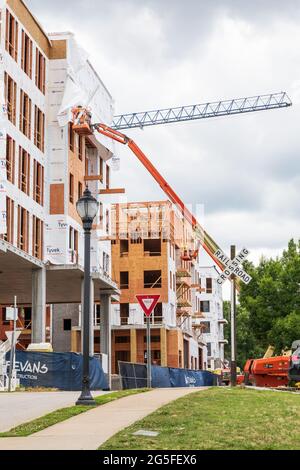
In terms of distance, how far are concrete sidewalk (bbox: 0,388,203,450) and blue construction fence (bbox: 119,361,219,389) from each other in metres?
19.3

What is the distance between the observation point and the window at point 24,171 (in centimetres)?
4647

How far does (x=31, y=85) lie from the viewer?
4844 cm

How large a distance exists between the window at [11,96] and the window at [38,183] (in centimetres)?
429

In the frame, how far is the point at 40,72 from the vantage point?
50.7 metres

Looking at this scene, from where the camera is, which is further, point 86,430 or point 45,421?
point 45,421

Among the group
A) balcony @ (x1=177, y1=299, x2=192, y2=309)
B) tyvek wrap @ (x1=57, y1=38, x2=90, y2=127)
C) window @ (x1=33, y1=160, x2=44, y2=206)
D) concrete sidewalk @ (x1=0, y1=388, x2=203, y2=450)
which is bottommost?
concrete sidewalk @ (x1=0, y1=388, x2=203, y2=450)

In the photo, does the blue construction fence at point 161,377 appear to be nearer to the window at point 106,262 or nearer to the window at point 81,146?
the window at point 106,262

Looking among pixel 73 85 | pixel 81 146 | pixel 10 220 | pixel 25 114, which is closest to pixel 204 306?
pixel 81 146

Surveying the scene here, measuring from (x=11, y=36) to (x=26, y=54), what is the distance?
2.49 metres

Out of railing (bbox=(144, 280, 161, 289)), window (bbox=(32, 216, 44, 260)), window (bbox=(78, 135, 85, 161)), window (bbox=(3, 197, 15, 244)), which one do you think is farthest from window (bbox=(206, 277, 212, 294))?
window (bbox=(3, 197, 15, 244))

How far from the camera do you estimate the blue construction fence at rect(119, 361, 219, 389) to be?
3784cm

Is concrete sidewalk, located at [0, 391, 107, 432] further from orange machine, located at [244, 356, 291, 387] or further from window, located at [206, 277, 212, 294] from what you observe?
window, located at [206, 277, 212, 294]

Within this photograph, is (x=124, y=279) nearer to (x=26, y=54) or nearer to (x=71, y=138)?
(x=71, y=138)
